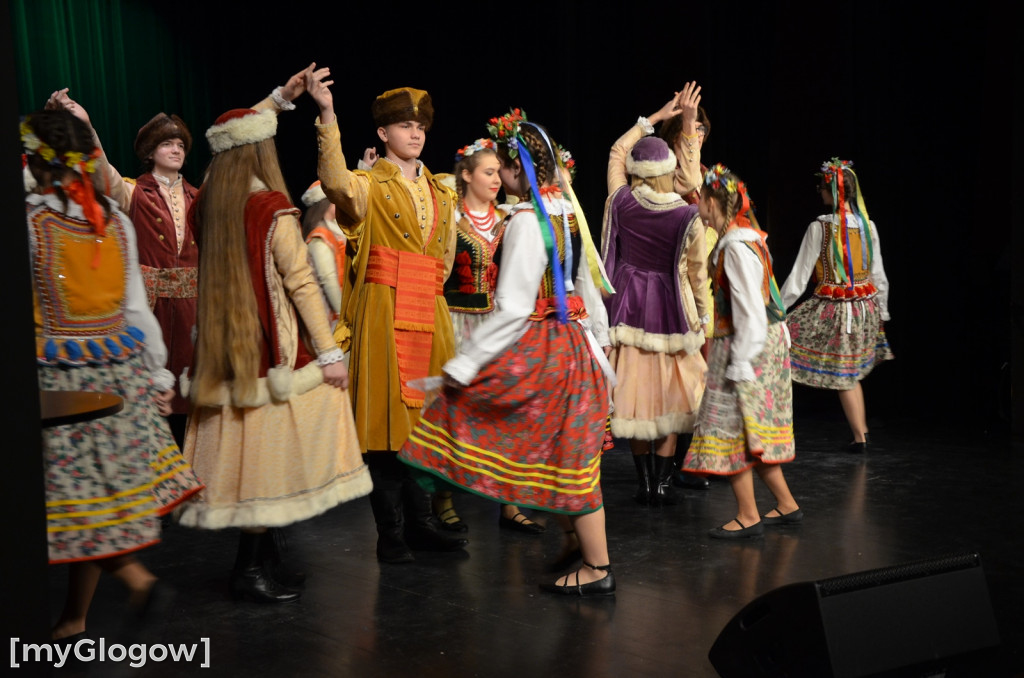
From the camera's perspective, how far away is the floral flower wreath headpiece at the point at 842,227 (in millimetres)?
5801

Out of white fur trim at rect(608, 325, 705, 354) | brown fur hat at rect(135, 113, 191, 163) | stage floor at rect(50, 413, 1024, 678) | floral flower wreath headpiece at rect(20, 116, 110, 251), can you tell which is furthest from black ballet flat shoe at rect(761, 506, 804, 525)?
brown fur hat at rect(135, 113, 191, 163)

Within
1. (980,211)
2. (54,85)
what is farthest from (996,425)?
(54,85)

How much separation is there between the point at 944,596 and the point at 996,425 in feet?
15.6

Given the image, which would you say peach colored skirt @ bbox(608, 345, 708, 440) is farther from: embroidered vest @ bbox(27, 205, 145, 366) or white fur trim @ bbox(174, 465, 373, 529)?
embroidered vest @ bbox(27, 205, 145, 366)

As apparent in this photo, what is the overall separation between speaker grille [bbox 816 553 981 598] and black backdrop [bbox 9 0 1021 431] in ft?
15.1

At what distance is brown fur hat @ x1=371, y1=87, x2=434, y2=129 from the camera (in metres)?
3.68

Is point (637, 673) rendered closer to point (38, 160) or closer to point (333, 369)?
point (333, 369)

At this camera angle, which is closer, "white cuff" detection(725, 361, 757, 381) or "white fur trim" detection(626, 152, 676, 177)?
"white cuff" detection(725, 361, 757, 381)

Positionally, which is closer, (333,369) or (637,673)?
(637,673)

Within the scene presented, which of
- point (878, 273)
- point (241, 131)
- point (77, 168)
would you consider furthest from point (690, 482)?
point (77, 168)

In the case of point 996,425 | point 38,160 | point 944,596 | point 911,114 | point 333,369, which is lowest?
point 996,425

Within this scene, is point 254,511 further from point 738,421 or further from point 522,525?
point 738,421

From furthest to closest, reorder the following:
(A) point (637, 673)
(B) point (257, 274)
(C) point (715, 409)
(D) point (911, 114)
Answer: (D) point (911, 114)
(C) point (715, 409)
(B) point (257, 274)
(A) point (637, 673)

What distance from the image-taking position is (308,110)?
6715 millimetres
